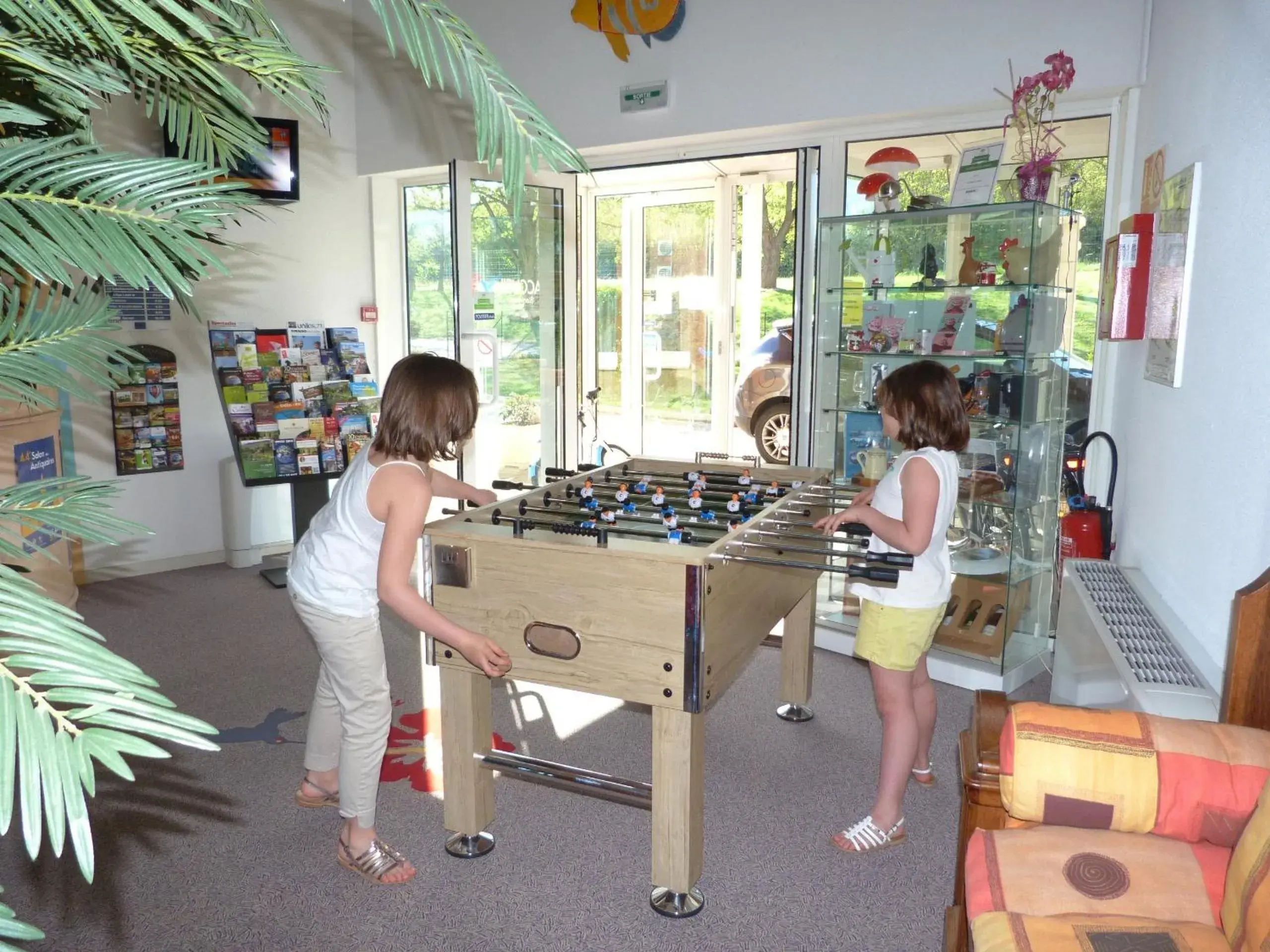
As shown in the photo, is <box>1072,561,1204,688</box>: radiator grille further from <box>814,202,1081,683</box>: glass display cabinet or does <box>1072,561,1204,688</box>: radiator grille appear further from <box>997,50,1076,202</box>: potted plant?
<box>997,50,1076,202</box>: potted plant

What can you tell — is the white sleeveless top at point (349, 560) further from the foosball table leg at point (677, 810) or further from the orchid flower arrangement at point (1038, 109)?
the orchid flower arrangement at point (1038, 109)

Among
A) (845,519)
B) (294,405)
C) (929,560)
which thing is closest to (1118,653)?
(929,560)

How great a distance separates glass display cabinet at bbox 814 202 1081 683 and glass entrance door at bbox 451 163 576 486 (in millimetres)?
1934

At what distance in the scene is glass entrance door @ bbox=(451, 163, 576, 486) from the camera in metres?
5.12

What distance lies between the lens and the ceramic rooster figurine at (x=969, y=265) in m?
3.48

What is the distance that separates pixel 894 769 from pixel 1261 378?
125 cm

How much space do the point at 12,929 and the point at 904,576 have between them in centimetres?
219

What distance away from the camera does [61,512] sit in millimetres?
695

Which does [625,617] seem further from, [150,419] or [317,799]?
[150,419]

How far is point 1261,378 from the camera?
2.02m

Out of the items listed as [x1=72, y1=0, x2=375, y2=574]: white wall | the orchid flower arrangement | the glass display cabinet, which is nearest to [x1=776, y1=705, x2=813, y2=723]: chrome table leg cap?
the glass display cabinet

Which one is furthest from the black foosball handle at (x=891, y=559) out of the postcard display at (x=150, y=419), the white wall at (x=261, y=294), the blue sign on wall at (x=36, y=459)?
the postcard display at (x=150, y=419)

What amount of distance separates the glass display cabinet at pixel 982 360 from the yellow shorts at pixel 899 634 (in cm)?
119

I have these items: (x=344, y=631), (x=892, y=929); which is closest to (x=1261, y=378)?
(x=892, y=929)
